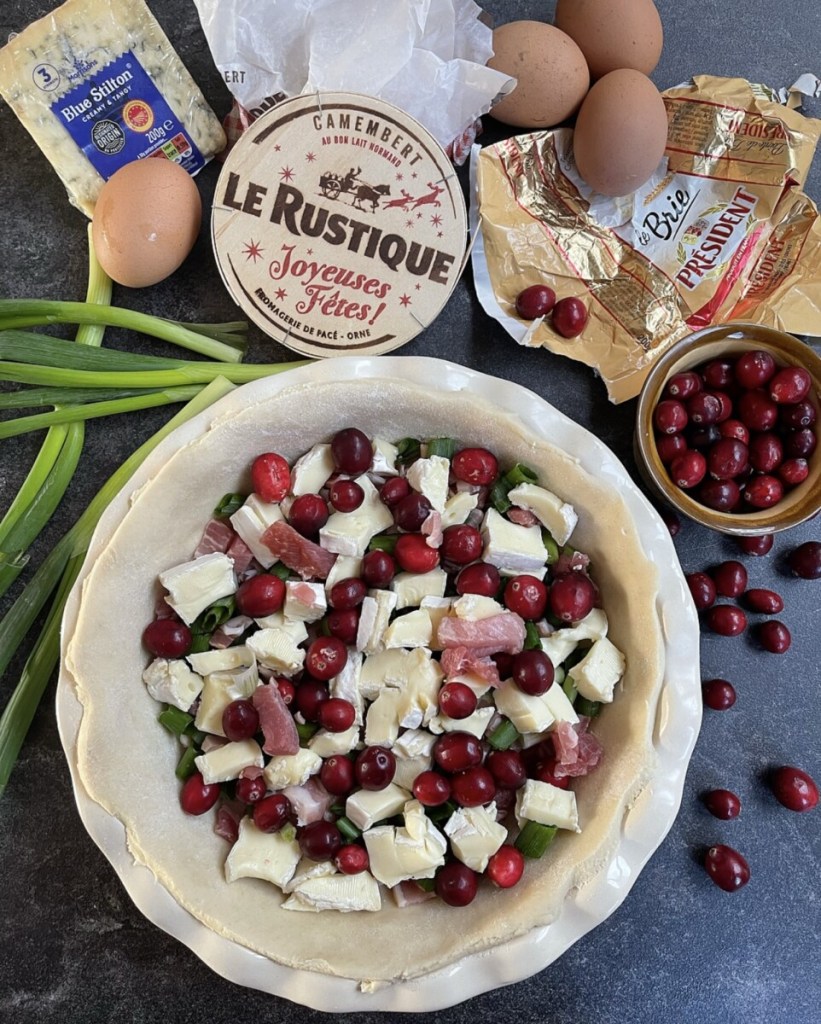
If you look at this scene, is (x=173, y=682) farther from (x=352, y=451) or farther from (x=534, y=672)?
(x=534, y=672)

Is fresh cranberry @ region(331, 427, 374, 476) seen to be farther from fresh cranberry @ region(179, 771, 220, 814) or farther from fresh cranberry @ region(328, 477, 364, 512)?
fresh cranberry @ region(179, 771, 220, 814)

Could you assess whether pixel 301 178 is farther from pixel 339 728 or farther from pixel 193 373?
pixel 339 728

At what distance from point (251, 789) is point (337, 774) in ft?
0.46

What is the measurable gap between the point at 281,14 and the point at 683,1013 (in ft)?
6.77

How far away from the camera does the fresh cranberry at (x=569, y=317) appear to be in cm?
153

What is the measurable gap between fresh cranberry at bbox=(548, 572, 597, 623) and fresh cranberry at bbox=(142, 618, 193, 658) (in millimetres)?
612

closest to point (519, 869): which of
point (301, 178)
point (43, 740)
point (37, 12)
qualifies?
point (43, 740)

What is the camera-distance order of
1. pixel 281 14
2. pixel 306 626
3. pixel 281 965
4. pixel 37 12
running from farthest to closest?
pixel 37 12
pixel 281 14
pixel 306 626
pixel 281 965

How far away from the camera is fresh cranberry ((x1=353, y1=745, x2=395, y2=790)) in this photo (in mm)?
1265

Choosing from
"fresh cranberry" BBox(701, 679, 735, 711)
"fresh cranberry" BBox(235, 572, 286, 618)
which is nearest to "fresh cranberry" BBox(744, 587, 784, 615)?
"fresh cranberry" BBox(701, 679, 735, 711)

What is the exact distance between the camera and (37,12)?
1.58 m

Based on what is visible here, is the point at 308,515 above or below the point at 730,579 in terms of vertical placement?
above

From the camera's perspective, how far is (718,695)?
1529 millimetres

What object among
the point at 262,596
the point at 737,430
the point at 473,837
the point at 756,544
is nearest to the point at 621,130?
the point at 737,430
